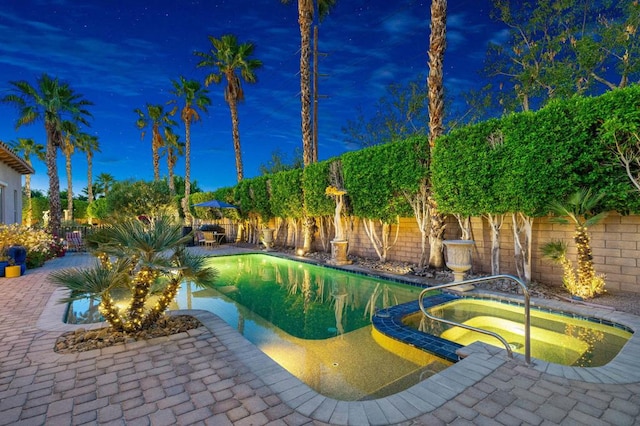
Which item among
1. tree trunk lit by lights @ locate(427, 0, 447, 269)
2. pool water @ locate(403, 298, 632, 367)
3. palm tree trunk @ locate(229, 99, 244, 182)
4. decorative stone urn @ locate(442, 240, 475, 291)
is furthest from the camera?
palm tree trunk @ locate(229, 99, 244, 182)

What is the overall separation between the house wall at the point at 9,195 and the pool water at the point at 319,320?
10.7 metres

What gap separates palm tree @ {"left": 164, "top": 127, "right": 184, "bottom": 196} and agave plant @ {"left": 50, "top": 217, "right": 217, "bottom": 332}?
92.4 feet

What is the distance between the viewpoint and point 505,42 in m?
14.8

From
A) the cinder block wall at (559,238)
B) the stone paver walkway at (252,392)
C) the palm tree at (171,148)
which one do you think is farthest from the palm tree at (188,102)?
the stone paver walkway at (252,392)

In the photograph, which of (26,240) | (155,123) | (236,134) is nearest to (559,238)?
(26,240)

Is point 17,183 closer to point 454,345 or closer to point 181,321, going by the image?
point 181,321

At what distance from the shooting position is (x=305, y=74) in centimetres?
1398

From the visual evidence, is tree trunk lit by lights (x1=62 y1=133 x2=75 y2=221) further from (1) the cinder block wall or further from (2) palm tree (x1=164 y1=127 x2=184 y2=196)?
(1) the cinder block wall

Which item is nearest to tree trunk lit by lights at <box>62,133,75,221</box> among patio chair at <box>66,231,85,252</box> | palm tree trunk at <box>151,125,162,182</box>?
palm tree trunk at <box>151,125,162,182</box>

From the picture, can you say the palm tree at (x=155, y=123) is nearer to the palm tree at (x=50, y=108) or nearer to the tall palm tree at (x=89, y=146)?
the tall palm tree at (x=89, y=146)

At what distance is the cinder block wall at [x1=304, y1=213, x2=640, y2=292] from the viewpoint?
621cm

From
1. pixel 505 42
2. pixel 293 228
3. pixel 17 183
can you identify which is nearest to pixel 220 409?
pixel 293 228

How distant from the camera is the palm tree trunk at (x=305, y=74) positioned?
1398cm

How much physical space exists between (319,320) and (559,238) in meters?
5.87
